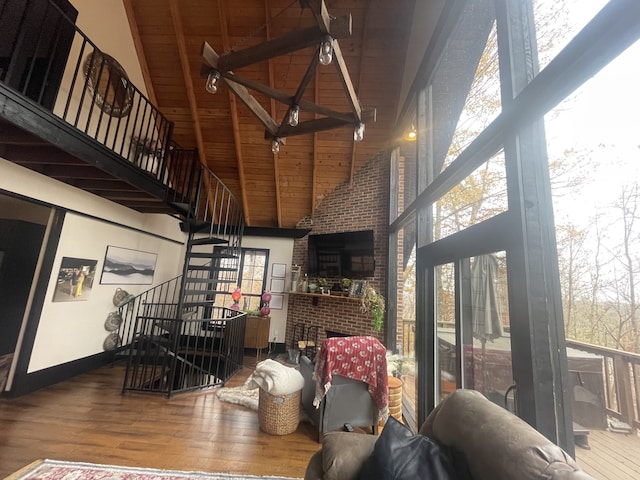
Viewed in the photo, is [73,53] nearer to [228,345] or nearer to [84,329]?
[84,329]

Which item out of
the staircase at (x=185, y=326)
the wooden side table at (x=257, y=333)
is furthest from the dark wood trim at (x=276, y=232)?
the wooden side table at (x=257, y=333)

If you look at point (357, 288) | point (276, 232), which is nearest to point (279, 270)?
point (276, 232)

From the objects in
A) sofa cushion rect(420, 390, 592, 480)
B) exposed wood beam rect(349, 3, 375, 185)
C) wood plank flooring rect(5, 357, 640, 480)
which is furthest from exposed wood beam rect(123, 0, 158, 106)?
sofa cushion rect(420, 390, 592, 480)

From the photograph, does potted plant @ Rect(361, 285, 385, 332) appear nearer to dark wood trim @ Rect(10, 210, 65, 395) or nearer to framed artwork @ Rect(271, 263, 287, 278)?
framed artwork @ Rect(271, 263, 287, 278)

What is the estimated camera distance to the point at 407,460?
1.17 meters

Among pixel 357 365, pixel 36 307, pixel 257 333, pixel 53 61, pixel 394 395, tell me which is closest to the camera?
pixel 357 365

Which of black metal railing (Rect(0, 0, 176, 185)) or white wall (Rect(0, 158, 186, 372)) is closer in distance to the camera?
black metal railing (Rect(0, 0, 176, 185))

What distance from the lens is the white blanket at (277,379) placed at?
278cm

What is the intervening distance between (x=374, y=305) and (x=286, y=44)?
4276mm

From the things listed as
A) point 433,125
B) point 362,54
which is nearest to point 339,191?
point 362,54

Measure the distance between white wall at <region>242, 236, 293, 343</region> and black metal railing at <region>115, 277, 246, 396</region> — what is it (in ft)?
4.45

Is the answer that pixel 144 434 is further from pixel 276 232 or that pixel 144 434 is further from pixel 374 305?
pixel 276 232

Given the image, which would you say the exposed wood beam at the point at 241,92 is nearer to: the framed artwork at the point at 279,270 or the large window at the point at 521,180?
the large window at the point at 521,180

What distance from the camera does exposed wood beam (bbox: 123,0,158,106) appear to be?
4551 mm
